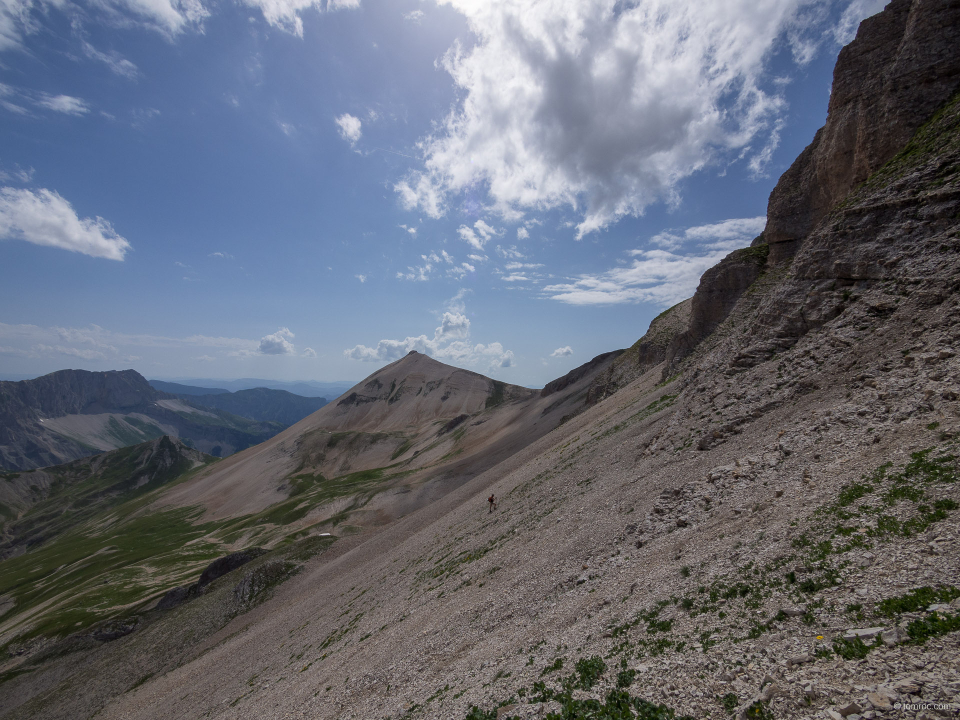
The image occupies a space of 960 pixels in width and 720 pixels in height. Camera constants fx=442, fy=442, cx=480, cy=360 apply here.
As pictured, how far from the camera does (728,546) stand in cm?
1543

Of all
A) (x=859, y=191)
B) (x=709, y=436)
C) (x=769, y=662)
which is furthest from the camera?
(x=859, y=191)

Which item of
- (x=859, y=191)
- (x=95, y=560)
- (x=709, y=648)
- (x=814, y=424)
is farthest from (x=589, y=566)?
(x=95, y=560)

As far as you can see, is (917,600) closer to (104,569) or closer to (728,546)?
(728,546)

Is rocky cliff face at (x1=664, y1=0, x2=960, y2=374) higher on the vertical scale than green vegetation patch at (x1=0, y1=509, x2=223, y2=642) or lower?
higher

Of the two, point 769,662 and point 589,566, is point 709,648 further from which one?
point 589,566

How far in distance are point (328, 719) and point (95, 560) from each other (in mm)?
119114

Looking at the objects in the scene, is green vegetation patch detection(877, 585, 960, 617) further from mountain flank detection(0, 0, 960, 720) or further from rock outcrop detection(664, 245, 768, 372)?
rock outcrop detection(664, 245, 768, 372)

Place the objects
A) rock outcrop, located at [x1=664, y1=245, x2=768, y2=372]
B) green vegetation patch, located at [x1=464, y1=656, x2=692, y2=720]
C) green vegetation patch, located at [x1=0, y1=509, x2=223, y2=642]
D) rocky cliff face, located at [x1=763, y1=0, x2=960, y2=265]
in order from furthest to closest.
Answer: green vegetation patch, located at [x1=0, y1=509, x2=223, y2=642] → rock outcrop, located at [x1=664, y1=245, x2=768, y2=372] → rocky cliff face, located at [x1=763, y1=0, x2=960, y2=265] → green vegetation patch, located at [x1=464, y1=656, x2=692, y2=720]

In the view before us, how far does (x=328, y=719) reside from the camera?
63.7 ft

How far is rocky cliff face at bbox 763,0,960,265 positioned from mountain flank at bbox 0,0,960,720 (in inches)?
6.0

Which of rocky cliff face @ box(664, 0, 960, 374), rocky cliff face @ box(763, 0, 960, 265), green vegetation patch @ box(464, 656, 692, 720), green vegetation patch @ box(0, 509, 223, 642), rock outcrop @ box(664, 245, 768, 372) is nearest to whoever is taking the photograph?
green vegetation patch @ box(464, 656, 692, 720)

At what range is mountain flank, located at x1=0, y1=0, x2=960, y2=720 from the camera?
10.6 meters

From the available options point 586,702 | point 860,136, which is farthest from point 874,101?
point 586,702

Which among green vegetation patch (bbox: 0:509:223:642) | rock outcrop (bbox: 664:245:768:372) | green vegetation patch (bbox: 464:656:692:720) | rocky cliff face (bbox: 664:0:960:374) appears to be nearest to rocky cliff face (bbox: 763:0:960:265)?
rocky cliff face (bbox: 664:0:960:374)
